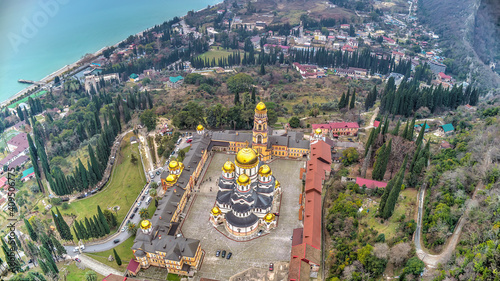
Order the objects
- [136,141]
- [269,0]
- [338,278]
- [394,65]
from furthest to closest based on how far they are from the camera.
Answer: [269,0]
[394,65]
[136,141]
[338,278]

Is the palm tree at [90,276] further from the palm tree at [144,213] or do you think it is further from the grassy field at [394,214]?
the grassy field at [394,214]

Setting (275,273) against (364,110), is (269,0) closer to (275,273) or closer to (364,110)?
(364,110)

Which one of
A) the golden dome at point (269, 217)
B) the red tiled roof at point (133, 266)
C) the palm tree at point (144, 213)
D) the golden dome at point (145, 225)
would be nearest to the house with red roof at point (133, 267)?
the red tiled roof at point (133, 266)

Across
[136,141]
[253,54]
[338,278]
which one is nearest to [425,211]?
[338,278]

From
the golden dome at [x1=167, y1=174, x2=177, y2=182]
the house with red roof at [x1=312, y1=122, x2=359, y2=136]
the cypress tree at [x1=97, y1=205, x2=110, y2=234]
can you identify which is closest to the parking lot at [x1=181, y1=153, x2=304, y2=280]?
the golden dome at [x1=167, y1=174, x2=177, y2=182]

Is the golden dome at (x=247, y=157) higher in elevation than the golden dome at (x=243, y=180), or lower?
higher

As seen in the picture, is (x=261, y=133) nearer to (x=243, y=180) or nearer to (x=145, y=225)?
(x=243, y=180)
